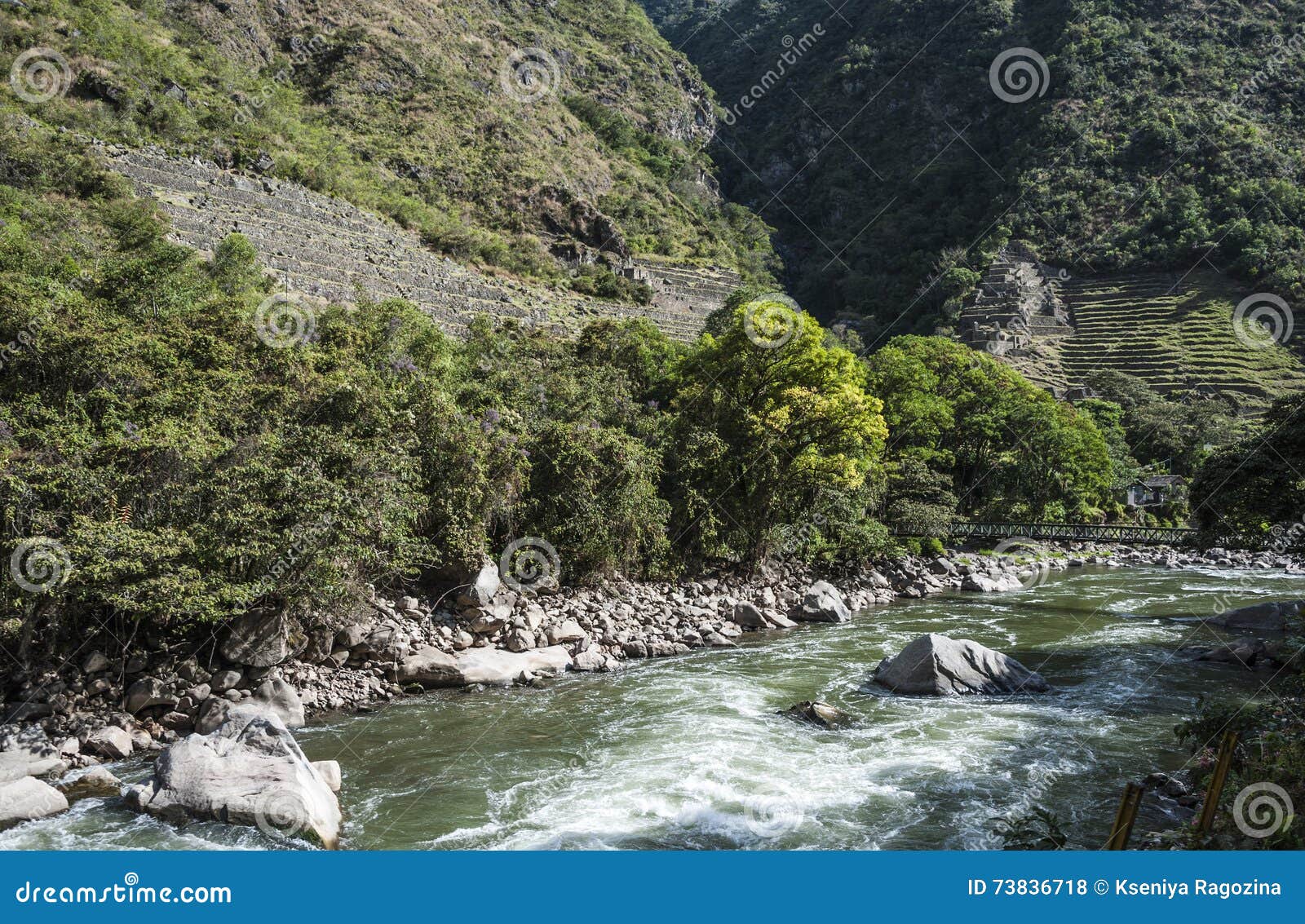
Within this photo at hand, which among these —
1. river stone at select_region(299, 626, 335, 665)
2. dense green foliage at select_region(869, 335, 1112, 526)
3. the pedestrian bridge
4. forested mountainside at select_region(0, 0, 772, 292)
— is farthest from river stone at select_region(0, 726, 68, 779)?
forested mountainside at select_region(0, 0, 772, 292)

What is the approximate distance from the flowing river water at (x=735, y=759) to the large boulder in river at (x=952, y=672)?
0.39 metres

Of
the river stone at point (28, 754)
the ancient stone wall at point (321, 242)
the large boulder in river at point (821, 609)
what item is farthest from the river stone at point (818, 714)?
the ancient stone wall at point (321, 242)

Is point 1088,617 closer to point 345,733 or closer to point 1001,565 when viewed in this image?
point 1001,565

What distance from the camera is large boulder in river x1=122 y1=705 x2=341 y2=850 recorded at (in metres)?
8.26

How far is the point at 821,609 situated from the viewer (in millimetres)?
21125

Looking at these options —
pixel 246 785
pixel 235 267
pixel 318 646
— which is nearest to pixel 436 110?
pixel 235 267

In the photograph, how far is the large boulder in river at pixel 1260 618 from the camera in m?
18.6

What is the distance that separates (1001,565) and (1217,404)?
33873 millimetres

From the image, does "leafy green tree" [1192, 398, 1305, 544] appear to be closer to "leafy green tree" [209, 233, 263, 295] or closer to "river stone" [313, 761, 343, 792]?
"river stone" [313, 761, 343, 792]

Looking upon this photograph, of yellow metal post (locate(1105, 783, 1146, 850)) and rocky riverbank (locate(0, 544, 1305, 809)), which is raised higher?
yellow metal post (locate(1105, 783, 1146, 850))

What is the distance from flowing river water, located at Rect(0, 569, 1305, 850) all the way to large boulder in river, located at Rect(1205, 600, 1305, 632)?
299 cm

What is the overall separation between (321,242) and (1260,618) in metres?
38.2

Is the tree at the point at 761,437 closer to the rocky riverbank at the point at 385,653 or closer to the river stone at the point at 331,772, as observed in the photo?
the rocky riverbank at the point at 385,653

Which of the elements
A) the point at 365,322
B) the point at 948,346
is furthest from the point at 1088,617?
the point at 948,346
